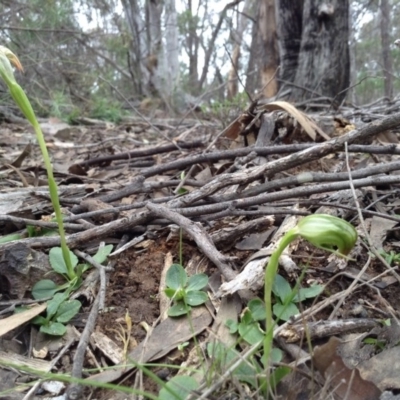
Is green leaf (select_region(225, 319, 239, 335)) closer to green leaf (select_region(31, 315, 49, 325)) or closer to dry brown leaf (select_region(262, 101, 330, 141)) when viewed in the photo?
green leaf (select_region(31, 315, 49, 325))

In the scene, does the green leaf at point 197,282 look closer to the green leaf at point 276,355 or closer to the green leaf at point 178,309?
the green leaf at point 178,309

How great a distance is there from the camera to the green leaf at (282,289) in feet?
2.86

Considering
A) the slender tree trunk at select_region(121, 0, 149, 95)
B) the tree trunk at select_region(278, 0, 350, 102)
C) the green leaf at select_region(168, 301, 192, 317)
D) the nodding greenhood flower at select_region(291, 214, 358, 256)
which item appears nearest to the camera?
the nodding greenhood flower at select_region(291, 214, 358, 256)

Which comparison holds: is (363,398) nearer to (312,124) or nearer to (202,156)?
(202,156)

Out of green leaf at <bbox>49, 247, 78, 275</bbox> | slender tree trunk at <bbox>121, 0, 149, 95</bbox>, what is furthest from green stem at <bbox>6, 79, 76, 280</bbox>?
slender tree trunk at <bbox>121, 0, 149, 95</bbox>

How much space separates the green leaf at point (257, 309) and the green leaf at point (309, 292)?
0.08 metres

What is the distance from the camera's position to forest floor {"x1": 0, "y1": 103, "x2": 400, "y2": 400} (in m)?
0.72

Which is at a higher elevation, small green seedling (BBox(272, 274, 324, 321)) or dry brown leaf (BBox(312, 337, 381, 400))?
small green seedling (BBox(272, 274, 324, 321))

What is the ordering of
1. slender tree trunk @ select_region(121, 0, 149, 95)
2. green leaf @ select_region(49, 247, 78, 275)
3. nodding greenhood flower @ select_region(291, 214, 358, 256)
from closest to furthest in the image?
1. nodding greenhood flower @ select_region(291, 214, 358, 256)
2. green leaf @ select_region(49, 247, 78, 275)
3. slender tree trunk @ select_region(121, 0, 149, 95)

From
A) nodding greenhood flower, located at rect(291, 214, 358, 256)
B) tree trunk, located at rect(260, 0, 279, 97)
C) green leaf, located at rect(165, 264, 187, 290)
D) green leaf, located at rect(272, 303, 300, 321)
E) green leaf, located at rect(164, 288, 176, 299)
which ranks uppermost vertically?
tree trunk, located at rect(260, 0, 279, 97)

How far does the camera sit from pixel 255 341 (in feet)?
2.57

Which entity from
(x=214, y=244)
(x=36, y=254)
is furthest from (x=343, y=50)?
(x=36, y=254)

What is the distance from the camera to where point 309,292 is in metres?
0.89

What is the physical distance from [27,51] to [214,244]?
3778 mm
